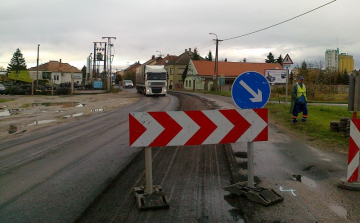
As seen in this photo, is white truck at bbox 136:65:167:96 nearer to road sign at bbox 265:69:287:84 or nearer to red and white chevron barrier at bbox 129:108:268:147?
road sign at bbox 265:69:287:84

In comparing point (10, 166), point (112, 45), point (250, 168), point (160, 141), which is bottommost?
point (10, 166)

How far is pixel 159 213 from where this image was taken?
14.8 ft

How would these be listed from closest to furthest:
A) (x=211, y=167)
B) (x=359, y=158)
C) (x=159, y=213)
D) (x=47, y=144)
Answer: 1. (x=159, y=213)
2. (x=359, y=158)
3. (x=211, y=167)
4. (x=47, y=144)

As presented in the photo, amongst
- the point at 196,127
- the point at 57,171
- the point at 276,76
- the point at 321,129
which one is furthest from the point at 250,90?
the point at 276,76

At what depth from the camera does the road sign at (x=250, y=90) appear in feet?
18.3

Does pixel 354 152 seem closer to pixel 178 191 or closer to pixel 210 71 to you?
pixel 178 191

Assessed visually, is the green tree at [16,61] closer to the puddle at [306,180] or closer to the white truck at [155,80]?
the white truck at [155,80]

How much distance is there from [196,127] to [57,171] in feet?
10.6

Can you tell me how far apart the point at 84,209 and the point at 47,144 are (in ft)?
18.7

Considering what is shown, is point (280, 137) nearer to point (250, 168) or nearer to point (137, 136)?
point (250, 168)

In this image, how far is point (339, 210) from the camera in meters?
4.60

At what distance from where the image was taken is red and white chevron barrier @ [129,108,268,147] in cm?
494

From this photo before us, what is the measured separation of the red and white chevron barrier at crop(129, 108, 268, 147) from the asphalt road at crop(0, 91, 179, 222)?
1.32 m

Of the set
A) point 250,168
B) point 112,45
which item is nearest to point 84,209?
point 250,168
